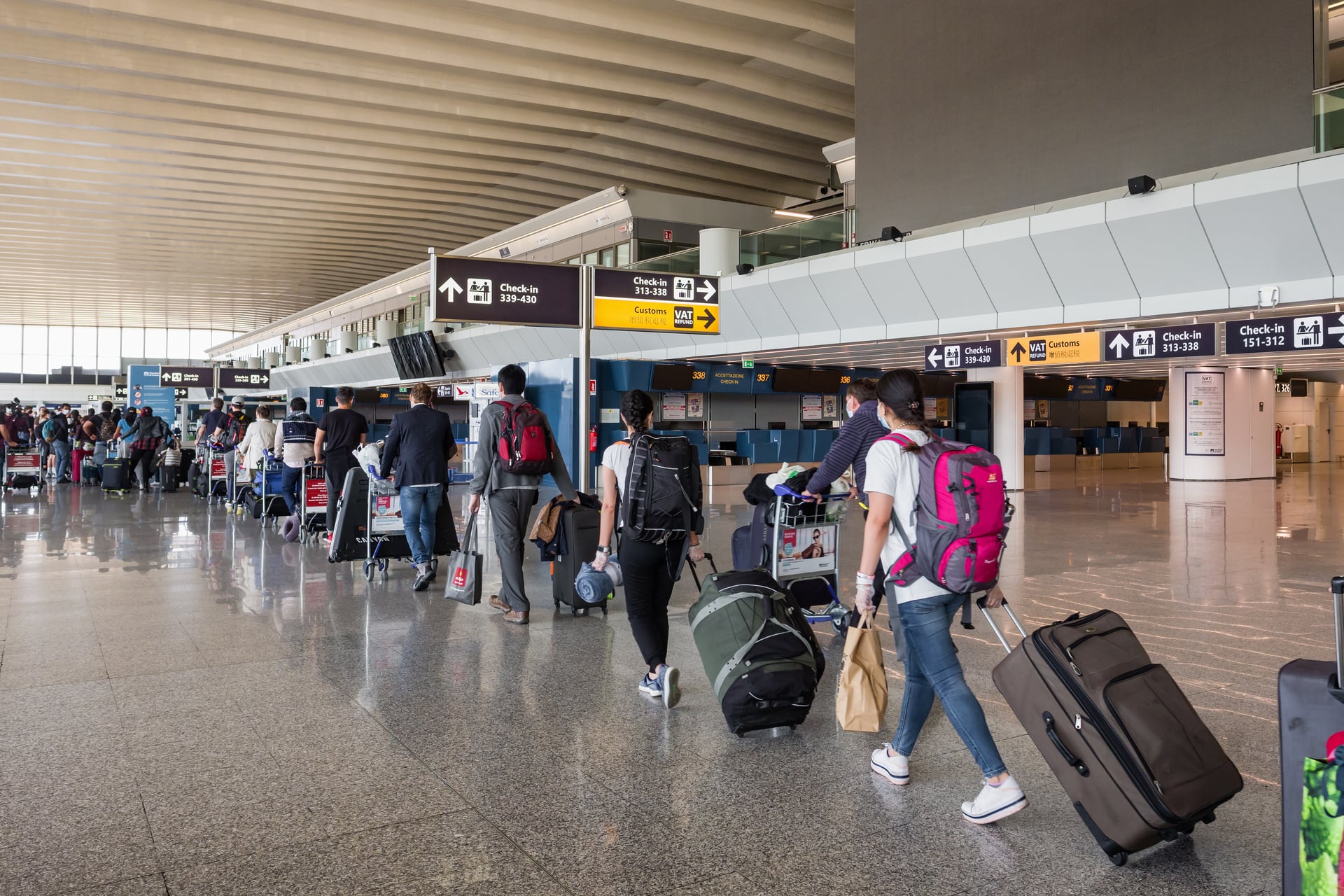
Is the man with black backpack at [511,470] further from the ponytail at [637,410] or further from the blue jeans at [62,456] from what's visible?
the blue jeans at [62,456]

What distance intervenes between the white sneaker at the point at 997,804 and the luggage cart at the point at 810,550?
2.70m

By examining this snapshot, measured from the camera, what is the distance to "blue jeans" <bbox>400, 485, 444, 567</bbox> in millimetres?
8266

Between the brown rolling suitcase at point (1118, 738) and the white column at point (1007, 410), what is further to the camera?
the white column at point (1007, 410)

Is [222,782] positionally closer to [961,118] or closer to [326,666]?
[326,666]

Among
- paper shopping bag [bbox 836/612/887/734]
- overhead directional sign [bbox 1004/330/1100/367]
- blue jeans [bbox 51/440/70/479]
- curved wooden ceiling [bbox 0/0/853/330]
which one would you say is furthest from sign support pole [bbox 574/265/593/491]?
blue jeans [bbox 51/440/70/479]

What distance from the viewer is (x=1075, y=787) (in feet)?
10.4

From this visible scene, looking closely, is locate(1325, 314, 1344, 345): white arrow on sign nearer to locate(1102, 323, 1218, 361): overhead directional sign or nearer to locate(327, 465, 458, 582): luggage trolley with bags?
locate(1102, 323, 1218, 361): overhead directional sign

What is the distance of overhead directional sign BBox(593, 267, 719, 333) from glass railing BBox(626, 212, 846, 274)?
6.57 meters

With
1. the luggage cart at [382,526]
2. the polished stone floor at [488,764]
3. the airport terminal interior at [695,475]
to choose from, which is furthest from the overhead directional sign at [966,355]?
the luggage cart at [382,526]

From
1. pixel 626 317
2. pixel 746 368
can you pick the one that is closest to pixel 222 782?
pixel 626 317

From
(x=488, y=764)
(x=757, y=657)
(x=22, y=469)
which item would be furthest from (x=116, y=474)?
(x=757, y=657)

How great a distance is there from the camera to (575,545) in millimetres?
7176

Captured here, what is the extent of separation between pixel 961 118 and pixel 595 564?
12522 millimetres

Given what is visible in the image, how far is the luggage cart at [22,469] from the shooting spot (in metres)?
18.8
